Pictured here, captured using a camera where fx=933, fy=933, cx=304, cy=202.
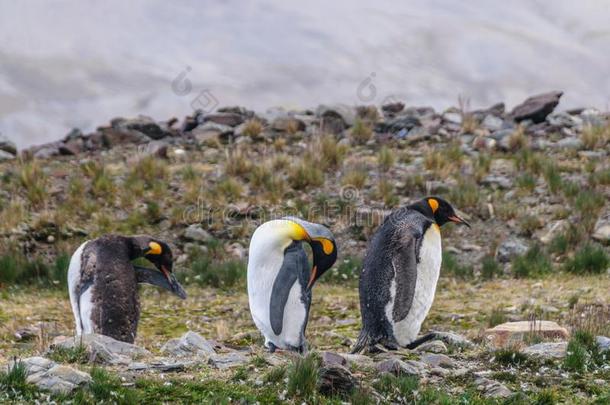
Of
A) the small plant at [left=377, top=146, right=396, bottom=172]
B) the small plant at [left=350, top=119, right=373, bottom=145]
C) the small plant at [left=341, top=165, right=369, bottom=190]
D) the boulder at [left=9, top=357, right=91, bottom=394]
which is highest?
the small plant at [left=350, top=119, right=373, bottom=145]

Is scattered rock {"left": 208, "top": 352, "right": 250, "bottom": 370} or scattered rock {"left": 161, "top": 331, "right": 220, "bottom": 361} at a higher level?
scattered rock {"left": 208, "top": 352, "right": 250, "bottom": 370}

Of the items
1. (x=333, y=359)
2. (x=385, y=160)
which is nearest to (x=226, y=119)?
(x=385, y=160)

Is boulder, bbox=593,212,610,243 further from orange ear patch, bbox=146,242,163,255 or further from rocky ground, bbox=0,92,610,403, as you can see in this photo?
orange ear patch, bbox=146,242,163,255

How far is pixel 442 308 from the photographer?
11164mm

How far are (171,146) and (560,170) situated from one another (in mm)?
9366

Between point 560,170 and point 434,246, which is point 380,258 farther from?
point 560,170

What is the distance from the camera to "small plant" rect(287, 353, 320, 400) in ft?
18.4

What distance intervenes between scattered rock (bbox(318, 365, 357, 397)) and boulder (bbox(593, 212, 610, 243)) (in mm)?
9556

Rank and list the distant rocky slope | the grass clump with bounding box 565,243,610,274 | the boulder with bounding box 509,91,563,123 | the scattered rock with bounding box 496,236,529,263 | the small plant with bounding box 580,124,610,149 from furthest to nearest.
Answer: the boulder with bounding box 509,91,563,123
the small plant with bounding box 580,124,610,149
the distant rocky slope
the scattered rock with bounding box 496,236,529,263
the grass clump with bounding box 565,243,610,274

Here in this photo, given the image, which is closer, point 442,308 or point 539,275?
point 442,308

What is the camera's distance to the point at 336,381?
5.73 metres

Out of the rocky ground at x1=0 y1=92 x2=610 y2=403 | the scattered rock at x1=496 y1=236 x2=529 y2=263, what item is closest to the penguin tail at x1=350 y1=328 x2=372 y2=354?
the rocky ground at x1=0 y1=92 x2=610 y2=403

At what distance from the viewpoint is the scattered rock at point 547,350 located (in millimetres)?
6789

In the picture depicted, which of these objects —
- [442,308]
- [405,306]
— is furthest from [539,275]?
[405,306]
